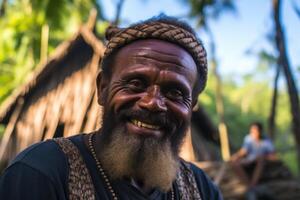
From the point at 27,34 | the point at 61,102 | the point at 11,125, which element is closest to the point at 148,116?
the point at 61,102

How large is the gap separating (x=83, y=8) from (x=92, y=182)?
14.0m

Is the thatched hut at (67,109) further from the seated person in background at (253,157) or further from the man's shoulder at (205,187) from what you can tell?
the man's shoulder at (205,187)

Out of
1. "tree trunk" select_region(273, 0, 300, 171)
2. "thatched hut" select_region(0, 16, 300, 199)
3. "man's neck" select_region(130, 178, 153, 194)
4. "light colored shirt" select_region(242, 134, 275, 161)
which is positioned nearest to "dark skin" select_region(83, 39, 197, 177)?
"man's neck" select_region(130, 178, 153, 194)

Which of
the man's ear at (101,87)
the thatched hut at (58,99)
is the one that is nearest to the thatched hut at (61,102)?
the thatched hut at (58,99)

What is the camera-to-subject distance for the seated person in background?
8.12 m

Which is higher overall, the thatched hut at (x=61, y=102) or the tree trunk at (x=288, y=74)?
the tree trunk at (x=288, y=74)

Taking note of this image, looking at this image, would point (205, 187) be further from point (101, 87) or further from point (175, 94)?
point (101, 87)

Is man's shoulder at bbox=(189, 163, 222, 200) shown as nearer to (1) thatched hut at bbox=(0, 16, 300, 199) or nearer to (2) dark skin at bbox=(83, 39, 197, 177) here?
(2) dark skin at bbox=(83, 39, 197, 177)

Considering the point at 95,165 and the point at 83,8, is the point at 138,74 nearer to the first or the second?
the point at 95,165

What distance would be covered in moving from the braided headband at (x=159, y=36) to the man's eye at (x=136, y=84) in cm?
21

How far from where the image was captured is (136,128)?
6.73 ft

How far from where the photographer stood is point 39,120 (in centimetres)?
890

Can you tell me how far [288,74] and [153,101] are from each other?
11.8ft

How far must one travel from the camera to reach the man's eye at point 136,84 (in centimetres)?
208
